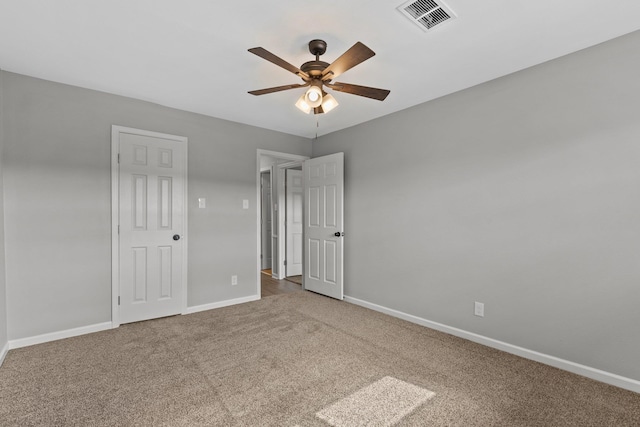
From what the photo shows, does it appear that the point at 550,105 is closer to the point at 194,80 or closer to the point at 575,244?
the point at 575,244

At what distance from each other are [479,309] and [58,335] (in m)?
4.01

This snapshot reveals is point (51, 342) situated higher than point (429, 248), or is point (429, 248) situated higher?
point (429, 248)

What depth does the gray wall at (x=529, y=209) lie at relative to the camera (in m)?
2.11

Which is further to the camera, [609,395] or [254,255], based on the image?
[254,255]

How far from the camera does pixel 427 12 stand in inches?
73.6

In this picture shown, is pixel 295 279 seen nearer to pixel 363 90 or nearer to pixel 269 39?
pixel 363 90

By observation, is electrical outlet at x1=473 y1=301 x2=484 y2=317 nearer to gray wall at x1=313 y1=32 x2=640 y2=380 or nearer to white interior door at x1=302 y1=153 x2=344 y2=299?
gray wall at x1=313 y1=32 x2=640 y2=380

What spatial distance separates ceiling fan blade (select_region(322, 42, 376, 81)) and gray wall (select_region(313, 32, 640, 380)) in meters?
1.56

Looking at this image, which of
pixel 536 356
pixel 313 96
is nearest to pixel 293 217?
pixel 313 96

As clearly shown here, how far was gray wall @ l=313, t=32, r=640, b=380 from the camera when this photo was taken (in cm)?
211

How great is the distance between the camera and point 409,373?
226 cm

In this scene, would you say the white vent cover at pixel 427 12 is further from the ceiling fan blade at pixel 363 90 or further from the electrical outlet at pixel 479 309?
the electrical outlet at pixel 479 309

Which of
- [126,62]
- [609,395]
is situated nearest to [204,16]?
[126,62]

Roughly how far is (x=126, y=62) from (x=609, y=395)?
172 inches
